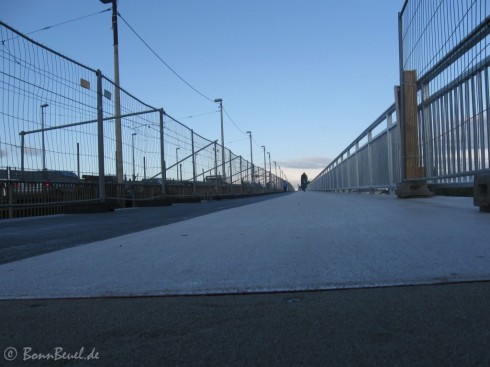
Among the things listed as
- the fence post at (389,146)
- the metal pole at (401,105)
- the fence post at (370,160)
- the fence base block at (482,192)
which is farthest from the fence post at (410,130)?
the fence post at (370,160)

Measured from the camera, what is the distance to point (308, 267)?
2623mm

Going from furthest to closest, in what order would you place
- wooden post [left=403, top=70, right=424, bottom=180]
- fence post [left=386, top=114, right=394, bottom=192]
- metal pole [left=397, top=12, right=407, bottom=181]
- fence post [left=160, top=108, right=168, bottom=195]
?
1. fence post [left=160, top=108, right=168, bottom=195]
2. fence post [left=386, top=114, right=394, bottom=192]
3. metal pole [left=397, top=12, right=407, bottom=181]
4. wooden post [left=403, top=70, right=424, bottom=180]

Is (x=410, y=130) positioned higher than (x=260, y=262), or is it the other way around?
(x=410, y=130)

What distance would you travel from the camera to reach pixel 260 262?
2814 mm

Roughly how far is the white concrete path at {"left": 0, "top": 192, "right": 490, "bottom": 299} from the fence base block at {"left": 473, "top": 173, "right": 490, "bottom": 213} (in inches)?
21.2

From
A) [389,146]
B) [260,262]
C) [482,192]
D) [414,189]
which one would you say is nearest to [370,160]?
[389,146]

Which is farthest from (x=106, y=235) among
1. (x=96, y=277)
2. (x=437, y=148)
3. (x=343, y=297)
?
(x=437, y=148)

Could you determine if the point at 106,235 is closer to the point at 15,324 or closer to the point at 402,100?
the point at 15,324

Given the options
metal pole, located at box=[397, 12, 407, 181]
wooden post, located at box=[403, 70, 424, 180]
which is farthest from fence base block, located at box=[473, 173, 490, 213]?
metal pole, located at box=[397, 12, 407, 181]

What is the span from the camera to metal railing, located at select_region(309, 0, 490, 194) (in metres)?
5.08

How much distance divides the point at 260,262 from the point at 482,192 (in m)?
3.22

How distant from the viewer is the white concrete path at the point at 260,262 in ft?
7.58

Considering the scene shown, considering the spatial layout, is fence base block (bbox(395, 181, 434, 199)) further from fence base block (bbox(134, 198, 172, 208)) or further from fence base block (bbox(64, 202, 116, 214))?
fence base block (bbox(134, 198, 172, 208))

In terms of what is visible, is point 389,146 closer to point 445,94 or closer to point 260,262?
point 445,94
